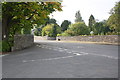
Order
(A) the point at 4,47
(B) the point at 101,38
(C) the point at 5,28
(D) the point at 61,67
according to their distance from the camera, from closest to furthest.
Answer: (D) the point at 61,67 → (A) the point at 4,47 → (C) the point at 5,28 → (B) the point at 101,38

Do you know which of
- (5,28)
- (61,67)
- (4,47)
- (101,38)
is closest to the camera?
(61,67)

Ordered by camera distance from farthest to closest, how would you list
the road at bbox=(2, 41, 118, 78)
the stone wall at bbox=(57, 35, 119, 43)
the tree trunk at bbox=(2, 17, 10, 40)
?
the stone wall at bbox=(57, 35, 119, 43) < the tree trunk at bbox=(2, 17, 10, 40) < the road at bbox=(2, 41, 118, 78)

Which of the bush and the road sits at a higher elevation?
the bush

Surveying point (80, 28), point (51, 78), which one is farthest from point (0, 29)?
point (80, 28)

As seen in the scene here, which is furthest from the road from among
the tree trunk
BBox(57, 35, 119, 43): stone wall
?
BBox(57, 35, 119, 43): stone wall

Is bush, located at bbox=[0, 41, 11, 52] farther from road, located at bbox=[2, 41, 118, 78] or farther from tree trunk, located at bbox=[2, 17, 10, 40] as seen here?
road, located at bbox=[2, 41, 118, 78]

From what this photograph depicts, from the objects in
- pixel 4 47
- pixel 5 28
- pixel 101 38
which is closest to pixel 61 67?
pixel 4 47

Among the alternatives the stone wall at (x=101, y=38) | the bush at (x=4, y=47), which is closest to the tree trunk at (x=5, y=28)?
the bush at (x=4, y=47)

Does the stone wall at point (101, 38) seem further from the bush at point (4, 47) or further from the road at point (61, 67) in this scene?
the bush at point (4, 47)

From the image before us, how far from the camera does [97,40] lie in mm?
26484

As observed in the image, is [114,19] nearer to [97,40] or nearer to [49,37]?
[97,40]

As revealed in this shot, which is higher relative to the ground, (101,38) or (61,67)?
(101,38)

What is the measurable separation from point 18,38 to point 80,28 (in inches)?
1258

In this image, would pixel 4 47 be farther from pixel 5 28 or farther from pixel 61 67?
pixel 61 67
